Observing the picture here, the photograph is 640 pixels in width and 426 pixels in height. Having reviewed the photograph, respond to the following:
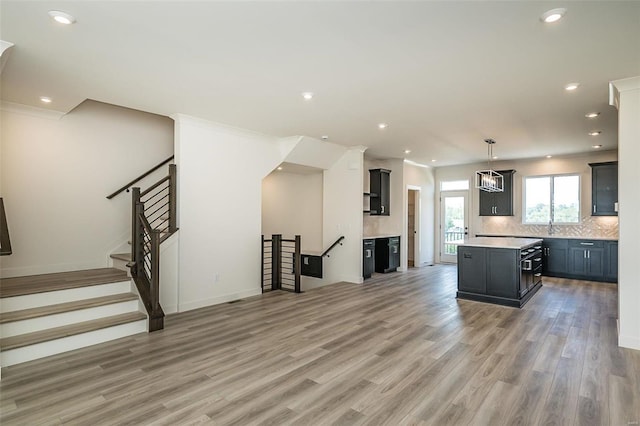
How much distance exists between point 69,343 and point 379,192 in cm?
665

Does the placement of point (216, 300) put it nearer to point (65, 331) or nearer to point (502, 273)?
point (65, 331)

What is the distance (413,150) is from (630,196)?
4.23 metres

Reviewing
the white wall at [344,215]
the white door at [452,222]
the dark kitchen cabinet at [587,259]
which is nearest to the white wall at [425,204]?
the white door at [452,222]

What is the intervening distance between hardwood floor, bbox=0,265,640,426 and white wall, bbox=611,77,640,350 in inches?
12.2

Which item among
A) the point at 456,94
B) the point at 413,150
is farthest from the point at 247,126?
the point at 413,150

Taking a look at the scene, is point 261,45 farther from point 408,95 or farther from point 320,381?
point 320,381

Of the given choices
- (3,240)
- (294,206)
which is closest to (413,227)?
(294,206)

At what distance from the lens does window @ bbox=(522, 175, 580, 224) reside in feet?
26.7

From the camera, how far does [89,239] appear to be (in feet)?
16.9

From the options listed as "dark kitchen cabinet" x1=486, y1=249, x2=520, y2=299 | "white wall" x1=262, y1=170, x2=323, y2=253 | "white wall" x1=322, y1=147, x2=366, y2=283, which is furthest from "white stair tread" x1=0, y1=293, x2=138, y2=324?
"dark kitchen cabinet" x1=486, y1=249, x2=520, y2=299

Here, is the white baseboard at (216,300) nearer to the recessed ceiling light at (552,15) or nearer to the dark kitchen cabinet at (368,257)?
the dark kitchen cabinet at (368,257)

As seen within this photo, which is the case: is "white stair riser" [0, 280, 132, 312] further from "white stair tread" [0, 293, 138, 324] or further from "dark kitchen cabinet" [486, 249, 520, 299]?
"dark kitchen cabinet" [486, 249, 520, 299]

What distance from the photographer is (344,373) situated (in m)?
3.05

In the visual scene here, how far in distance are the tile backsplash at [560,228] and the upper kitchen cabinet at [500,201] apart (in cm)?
31
